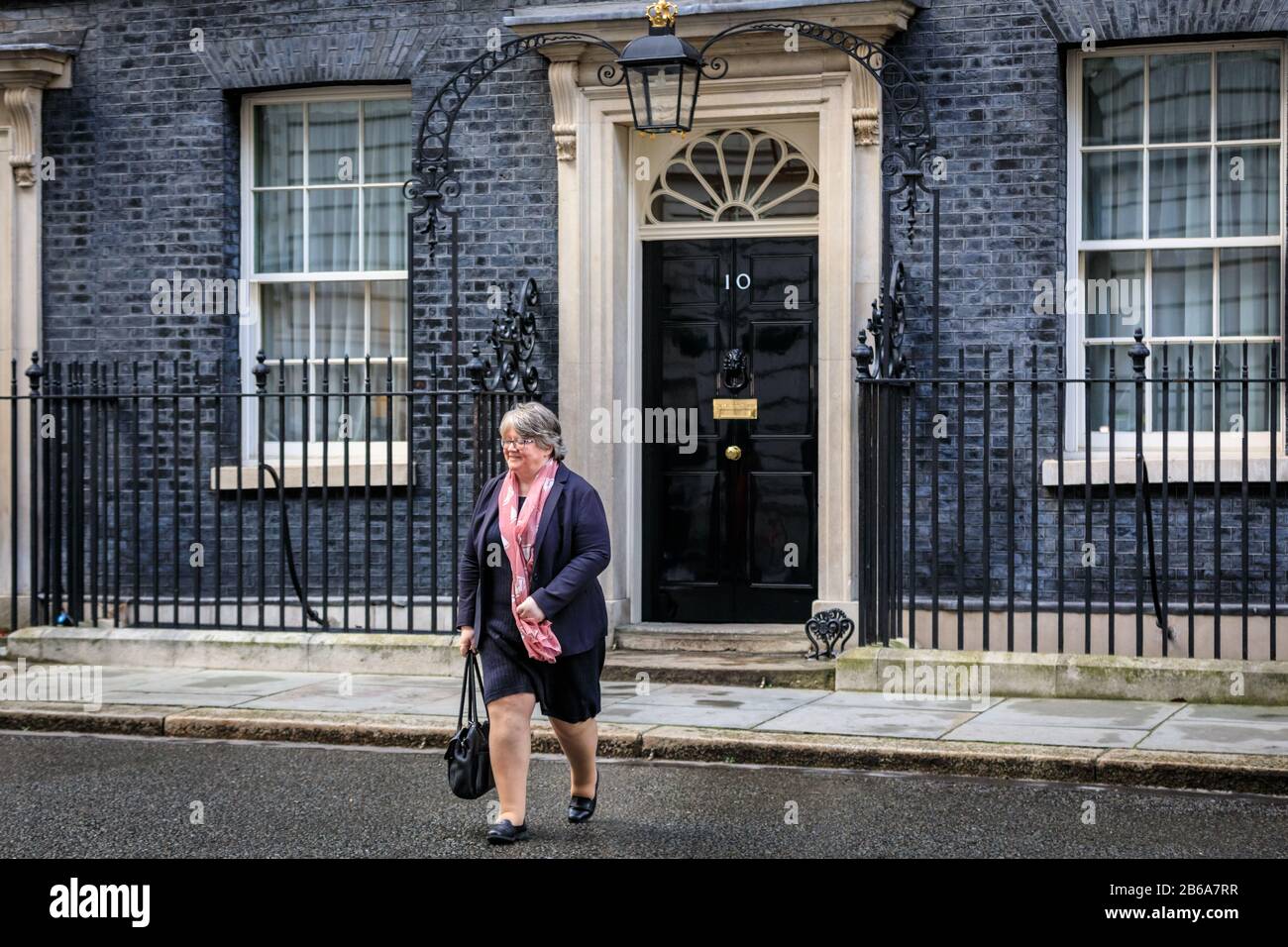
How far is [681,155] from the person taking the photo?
38.5 feet

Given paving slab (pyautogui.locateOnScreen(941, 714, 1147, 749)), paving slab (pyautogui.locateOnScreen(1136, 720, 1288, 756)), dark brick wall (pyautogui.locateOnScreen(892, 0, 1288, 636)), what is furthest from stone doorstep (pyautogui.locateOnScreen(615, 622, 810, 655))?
paving slab (pyautogui.locateOnScreen(1136, 720, 1288, 756))

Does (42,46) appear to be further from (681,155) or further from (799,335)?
(799,335)

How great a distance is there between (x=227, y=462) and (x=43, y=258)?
1943mm

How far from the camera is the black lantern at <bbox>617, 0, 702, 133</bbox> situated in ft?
33.2

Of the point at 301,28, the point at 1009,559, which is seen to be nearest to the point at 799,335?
the point at 1009,559

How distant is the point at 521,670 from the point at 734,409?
16.2ft

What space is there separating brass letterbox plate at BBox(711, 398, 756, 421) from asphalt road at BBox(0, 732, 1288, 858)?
3440 mm

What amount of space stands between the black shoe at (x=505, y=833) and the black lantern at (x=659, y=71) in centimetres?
470

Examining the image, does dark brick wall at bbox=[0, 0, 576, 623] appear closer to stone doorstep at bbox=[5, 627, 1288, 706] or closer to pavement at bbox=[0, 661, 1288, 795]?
stone doorstep at bbox=[5, 627, 1288, 706]

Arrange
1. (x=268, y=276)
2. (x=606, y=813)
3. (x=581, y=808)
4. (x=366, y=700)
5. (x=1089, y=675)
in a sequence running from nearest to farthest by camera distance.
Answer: (x=581, y=808), (x=606, y=813), (x=1089, y=675), (x=366, y=700), (x=268, y=276)

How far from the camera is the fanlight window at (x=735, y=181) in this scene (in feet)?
37.8

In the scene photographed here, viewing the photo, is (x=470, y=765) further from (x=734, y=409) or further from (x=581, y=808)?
(x=734, y=409)

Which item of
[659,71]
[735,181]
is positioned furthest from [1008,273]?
[659,71]

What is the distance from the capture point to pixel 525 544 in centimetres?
689
